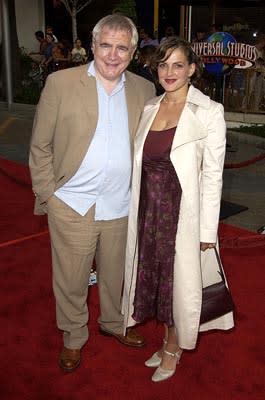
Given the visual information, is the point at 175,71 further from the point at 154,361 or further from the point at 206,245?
the point at 154,361

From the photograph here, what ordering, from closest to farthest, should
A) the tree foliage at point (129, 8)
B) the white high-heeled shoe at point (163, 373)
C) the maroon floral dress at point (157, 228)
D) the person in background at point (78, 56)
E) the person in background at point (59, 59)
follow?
the maroon floral dress at point (157, 228) < the white high-heeled shoe at point (163, 373) < the person in background at point (78, 56) < the person in background at point (59, 59) < the tree foliage at point (129, 8)

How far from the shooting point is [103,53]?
2537 millimetres

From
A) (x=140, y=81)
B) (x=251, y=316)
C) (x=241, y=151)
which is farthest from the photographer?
(x=241, y=151)

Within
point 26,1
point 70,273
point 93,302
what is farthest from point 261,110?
point 26,1

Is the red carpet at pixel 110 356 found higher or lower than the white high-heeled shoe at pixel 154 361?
lower

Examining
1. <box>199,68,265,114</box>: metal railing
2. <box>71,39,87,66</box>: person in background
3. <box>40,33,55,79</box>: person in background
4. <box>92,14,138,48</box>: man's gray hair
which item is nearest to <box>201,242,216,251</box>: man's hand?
<box>92,14,138,48</box>: man's gray hair

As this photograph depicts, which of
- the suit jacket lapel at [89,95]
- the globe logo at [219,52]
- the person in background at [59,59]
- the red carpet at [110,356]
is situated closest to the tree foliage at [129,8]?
the person in background at [59,59]

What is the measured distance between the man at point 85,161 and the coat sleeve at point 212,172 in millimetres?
449

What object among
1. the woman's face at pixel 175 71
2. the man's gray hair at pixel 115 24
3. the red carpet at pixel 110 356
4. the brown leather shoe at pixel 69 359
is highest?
the man's gray hair at pixel 115 24

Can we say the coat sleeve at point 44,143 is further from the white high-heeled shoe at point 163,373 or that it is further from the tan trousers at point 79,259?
the white high-heeled shoe at point 163,373

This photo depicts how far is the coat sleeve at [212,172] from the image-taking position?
2.48 metres

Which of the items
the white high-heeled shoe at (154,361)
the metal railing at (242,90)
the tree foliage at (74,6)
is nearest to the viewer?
the white high-heeled shoe at (154,361)

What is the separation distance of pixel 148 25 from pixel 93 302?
16877mm

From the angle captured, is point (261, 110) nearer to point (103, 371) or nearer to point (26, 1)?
point (103, 371)
